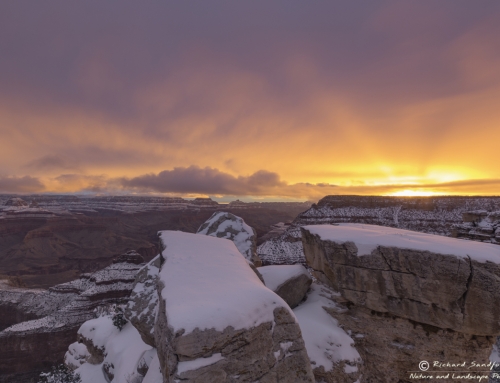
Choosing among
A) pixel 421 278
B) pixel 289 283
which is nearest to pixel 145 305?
pixel 289 283

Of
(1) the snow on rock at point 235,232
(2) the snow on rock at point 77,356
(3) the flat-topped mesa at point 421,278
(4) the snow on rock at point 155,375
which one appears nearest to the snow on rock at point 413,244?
(3) the flat-topped mesa at point 421,278

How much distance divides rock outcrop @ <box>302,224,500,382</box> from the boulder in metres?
1.52

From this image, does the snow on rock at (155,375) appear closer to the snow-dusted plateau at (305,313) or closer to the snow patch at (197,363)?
the snow-dusted plateau at (305,313)

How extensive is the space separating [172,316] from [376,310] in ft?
23.9

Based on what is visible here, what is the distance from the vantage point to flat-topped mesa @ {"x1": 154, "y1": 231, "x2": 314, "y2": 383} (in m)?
4.26

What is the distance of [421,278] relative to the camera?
25.5 ft

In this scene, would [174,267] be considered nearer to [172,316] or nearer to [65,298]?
[172,316]

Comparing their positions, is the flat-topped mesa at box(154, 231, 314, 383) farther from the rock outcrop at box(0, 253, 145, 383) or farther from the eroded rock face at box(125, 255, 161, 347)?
the rock outcrop at box(0, 253, 145, 383)

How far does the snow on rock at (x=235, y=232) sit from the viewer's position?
49.1 ft

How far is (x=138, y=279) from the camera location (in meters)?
11.7

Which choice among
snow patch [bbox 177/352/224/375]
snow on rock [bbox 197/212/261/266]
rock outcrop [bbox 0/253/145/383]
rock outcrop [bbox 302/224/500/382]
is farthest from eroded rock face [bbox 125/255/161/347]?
rock outcrop [bbox 0/253/145/383]

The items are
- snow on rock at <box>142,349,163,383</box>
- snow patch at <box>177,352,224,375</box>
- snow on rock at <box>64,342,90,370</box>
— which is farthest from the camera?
snow on rock at <box>64,342,90,370</box>

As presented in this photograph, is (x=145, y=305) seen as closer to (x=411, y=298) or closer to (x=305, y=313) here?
(x=305, y=313)

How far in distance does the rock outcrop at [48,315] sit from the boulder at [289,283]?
3161cm
